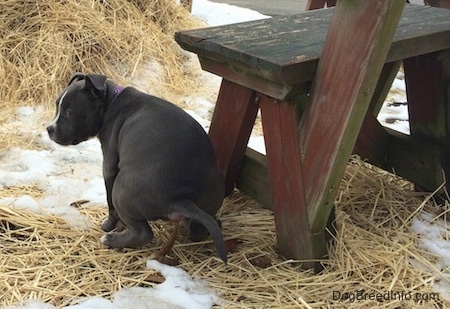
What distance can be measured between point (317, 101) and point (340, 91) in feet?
0.42

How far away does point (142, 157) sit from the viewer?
267 centimetres

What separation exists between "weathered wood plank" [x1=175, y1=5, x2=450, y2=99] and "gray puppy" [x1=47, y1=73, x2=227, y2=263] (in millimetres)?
362

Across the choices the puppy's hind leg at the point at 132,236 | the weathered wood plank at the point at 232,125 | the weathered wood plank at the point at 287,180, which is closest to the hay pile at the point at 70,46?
the weathered wood plank at the point at 232,125

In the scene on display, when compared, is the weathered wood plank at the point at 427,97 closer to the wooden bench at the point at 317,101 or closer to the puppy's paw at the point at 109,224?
the wooden bench at the point at 317,101

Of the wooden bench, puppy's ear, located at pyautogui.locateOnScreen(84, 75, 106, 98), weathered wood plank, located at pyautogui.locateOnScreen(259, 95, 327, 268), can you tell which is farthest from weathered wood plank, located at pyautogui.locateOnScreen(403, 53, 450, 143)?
puppy's ear, located at pyautogui.locateOnScreen(84, 75, 106, 98)

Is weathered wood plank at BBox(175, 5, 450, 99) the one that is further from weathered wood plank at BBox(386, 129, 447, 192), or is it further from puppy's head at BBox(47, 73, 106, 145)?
weathered wood plank at BBox(386, 129, 447, 192)

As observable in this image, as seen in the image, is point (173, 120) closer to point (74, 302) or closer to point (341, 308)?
point (74, 302)

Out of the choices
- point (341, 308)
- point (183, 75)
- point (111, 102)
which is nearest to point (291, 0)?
point (183, 75)

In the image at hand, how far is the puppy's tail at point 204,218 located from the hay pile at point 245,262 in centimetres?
21

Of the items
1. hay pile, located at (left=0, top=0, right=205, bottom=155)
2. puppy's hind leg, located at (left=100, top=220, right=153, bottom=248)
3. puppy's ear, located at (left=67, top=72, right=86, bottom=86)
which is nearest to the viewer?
puppy's hind leg, located at (left=100, top=220, right=153, bottom=248)

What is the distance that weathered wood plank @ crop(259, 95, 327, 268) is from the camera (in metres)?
2.56

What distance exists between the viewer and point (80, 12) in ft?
16.2

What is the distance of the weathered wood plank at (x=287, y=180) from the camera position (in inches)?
101

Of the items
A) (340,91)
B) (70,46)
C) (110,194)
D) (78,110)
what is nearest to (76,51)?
(70,46)
